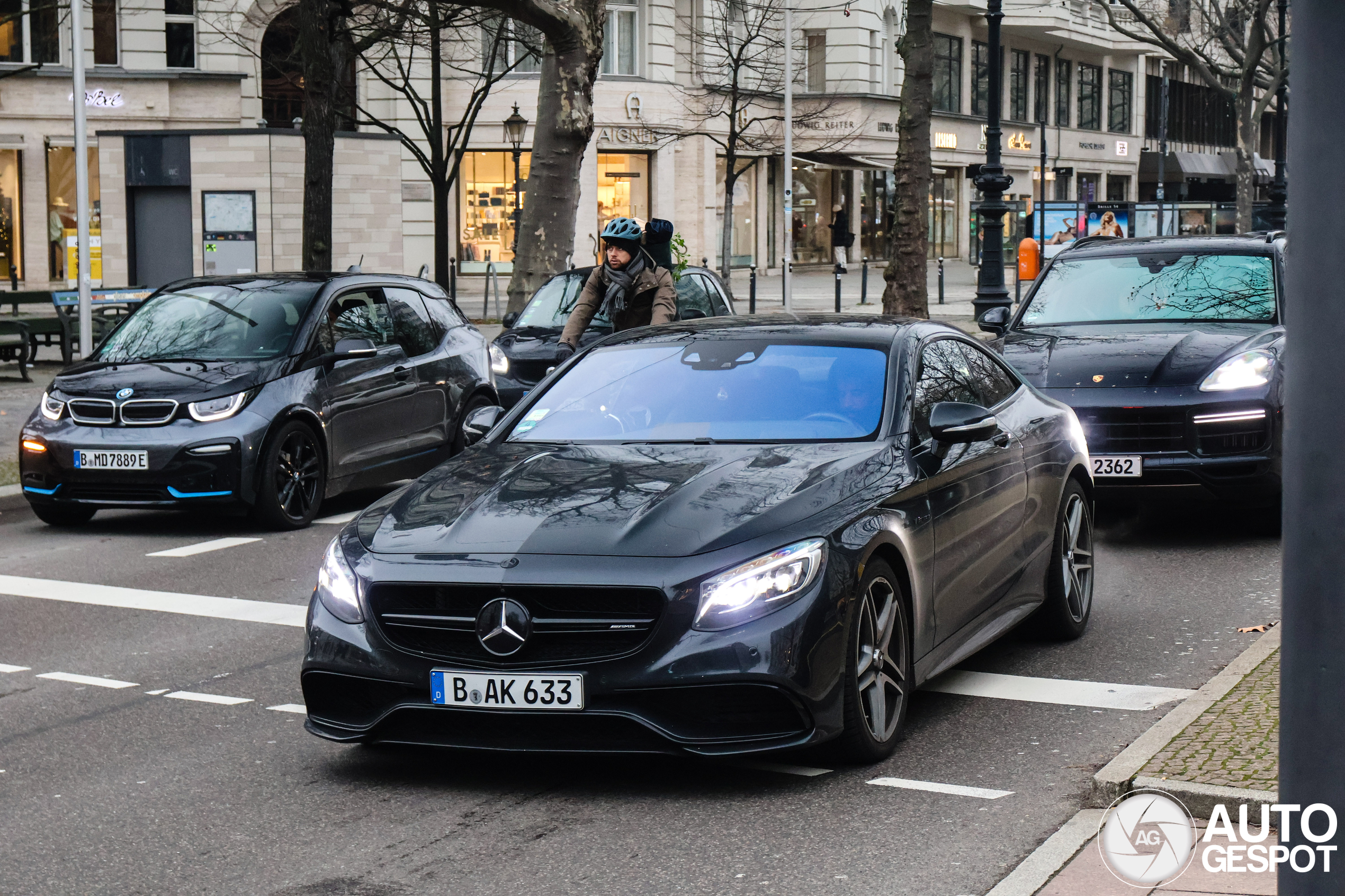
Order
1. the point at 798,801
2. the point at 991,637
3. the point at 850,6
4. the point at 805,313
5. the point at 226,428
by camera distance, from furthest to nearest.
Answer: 1. the point at 850,6
2. the point at 226,428
3. the point at 805,313
4. the point at 991,637
5. the point at 798,801

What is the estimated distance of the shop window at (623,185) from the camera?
48.6m

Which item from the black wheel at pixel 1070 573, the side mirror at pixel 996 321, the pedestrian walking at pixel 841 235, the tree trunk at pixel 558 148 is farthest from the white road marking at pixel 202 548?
the pedestrian walking at pixel 841 235

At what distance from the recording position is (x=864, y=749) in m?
5.58

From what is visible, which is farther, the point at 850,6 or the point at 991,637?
the point at 850,6

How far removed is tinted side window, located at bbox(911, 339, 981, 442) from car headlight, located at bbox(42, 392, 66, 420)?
253 inches

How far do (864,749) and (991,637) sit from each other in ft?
4.46

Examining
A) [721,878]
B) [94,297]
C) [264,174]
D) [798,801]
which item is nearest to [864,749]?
[798,801]

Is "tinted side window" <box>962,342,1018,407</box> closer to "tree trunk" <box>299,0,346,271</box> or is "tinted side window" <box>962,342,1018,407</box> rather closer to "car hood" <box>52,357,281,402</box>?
"car hood" <box>52,357,281,402</box>

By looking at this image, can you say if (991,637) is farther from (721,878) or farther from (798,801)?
(721,878)

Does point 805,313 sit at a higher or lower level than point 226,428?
higher

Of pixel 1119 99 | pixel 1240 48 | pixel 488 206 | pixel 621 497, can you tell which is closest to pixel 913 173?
pixel 1240 48

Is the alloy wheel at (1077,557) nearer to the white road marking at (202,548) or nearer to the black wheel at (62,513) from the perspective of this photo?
the white road marking at (202,548)

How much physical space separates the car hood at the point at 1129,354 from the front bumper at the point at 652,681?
5.24 m

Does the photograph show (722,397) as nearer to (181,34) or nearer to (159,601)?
(159,601)
